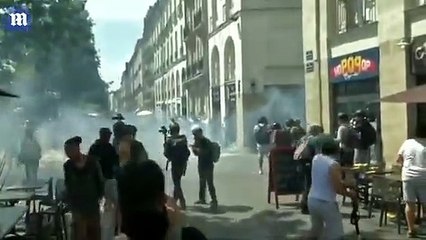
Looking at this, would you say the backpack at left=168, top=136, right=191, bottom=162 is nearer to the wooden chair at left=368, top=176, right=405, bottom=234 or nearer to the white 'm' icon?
the wooden chair at left=368, top=176, right=405, bottom=234

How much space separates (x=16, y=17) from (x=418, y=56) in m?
13.8

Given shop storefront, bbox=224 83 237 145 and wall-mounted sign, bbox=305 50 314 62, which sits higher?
wall-mounted sign, bbox=305 50 314 62

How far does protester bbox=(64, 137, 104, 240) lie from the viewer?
8.77 meters

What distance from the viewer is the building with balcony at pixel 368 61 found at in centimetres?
1753

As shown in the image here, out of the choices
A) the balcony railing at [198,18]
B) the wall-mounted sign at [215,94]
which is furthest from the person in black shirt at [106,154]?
the balcony railing at [198,18]

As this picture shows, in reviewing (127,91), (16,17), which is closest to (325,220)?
(16,17)

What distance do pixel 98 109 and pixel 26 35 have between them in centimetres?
5274

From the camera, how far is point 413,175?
10648 mm

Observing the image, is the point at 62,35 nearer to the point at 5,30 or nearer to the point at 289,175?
the point at 5,30

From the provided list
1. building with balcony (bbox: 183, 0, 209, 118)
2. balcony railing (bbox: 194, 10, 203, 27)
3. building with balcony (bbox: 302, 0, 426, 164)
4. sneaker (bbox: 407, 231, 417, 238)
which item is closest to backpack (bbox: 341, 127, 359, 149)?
building with balcony (bbox: 302, 0, 426, 164)

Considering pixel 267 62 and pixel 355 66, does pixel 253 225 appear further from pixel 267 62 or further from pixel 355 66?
pixel 267 62

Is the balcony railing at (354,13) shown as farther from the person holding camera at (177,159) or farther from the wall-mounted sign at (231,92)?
the wall-mounted sign at (231,92)

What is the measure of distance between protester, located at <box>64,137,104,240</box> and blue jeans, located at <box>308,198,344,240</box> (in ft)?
7.74

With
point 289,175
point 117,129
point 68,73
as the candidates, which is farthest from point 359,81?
point 68,73
